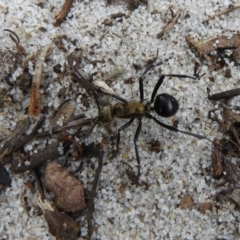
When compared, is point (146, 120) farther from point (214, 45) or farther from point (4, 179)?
point (4, 179)

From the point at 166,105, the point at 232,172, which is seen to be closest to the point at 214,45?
the point at 166,105

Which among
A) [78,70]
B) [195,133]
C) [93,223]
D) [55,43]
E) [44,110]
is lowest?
[93,223]

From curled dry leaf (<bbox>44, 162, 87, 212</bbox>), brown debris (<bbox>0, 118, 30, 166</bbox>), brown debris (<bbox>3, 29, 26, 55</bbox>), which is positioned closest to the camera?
curled dry leaf (<bbox>44, 162, 87, 212</bbox>)

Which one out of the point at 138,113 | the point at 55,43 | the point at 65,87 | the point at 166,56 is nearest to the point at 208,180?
the point at 138,113

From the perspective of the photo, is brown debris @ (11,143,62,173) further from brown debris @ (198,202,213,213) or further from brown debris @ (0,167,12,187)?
brown debris @ (198,202,213,213)

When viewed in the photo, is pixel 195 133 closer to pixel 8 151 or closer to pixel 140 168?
pixel 140 168

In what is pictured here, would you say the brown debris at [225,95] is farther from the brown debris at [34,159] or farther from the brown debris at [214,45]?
the brown debris at [34,159]

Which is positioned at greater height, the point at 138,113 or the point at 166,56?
the point at 166,56

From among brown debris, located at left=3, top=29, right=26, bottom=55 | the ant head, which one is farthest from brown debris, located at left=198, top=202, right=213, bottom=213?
brown debris, located at left=3, top=29, right=26, bottom=55
